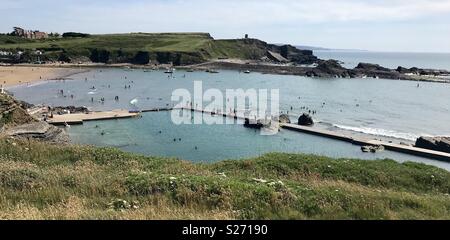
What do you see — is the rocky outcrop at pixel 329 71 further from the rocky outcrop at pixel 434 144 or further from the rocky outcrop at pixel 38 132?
the rocky outcrop at pixel 38 132

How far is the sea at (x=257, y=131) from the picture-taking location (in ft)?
166

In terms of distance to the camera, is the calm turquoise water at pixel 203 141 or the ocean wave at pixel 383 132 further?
the ocean wave at pixel 383 132

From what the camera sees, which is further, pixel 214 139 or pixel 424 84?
pixel 424 84

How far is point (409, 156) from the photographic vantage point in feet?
168

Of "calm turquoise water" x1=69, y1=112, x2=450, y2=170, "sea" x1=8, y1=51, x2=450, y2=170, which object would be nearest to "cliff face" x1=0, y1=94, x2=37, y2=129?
"sea" x1=8, y1=51, x2=450, y2=170

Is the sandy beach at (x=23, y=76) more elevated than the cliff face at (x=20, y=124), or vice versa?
the sandy beach at (x=23, y=76)

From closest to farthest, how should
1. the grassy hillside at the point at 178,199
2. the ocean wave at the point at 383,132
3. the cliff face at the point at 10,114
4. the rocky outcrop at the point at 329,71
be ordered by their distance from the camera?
the grassy hillside at the point at 178,199
the cliff face at the point at 10,114
the ocean wave at the point at 383,132
the rocky outcrop at the point at 329,71

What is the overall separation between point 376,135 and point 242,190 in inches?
2170

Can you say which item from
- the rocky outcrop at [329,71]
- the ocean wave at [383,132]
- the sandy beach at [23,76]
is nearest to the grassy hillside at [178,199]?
the ocean wave at [383,132]

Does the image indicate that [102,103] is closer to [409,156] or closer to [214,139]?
[214,139]

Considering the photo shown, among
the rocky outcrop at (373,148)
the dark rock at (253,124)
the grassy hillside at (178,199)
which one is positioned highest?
the grassy hillside at (178,199)
